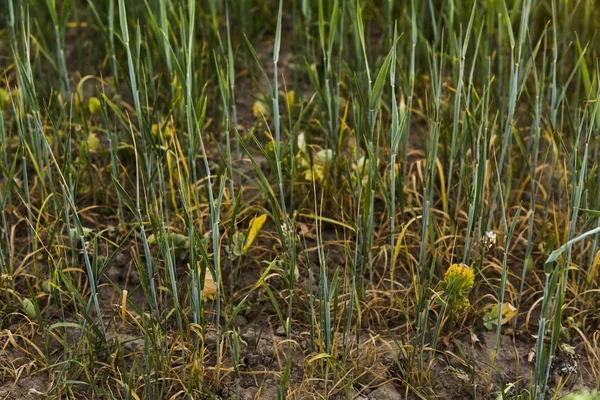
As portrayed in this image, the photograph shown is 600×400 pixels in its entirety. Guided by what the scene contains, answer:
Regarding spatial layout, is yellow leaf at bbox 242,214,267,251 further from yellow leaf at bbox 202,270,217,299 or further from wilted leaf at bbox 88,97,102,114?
wilted leaf at bbox 88,97,102,114

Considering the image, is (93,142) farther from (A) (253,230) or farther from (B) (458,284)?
(B) (458,284)

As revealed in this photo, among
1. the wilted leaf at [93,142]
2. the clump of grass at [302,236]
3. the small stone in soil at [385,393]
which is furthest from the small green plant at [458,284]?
the wilted leaf at [93,142]

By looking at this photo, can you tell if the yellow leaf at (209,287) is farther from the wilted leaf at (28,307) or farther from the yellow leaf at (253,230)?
the wilted leaf at (28,307)

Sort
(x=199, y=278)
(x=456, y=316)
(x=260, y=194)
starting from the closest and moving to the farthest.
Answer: (x=199, y=278) → (x=456, y=316) → (x=260, y=194)

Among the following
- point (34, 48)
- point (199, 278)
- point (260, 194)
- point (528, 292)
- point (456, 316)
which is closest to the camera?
point (199, 278)

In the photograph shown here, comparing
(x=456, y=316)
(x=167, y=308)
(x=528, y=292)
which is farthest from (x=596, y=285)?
(x=167, y=308)

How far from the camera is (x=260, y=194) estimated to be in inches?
85.4

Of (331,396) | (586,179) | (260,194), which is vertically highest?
(586,179)

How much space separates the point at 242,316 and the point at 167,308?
169 mm

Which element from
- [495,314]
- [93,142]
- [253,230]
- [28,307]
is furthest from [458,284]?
[93,142]

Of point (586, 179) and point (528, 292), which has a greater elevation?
point (586, 179)

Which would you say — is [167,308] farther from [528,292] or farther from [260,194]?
[528,292]

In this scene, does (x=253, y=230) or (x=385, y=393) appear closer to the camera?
(x=385, y=393)

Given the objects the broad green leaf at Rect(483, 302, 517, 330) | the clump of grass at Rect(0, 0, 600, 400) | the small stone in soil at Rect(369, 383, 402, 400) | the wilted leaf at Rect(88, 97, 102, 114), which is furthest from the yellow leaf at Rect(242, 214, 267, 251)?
the wilted leaf at Rect(88, 97, 102, 114)
